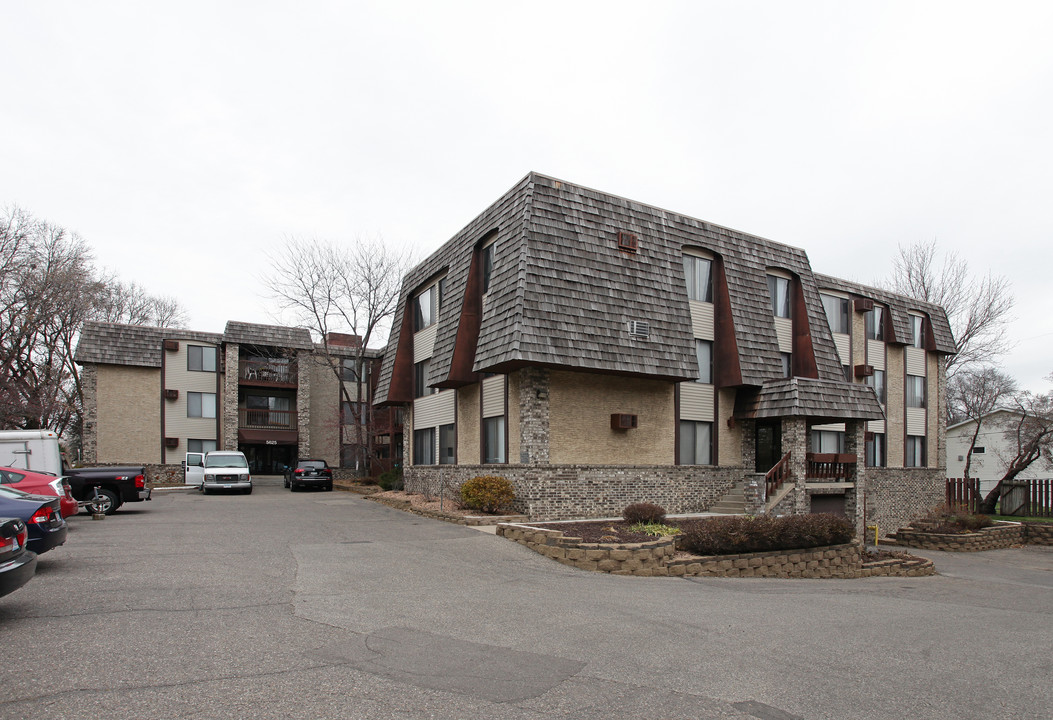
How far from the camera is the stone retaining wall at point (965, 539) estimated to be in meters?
24.6

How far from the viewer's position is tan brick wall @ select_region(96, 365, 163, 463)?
3606 centimetres

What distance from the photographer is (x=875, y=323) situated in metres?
30.4

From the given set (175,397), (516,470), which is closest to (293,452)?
(175,397)

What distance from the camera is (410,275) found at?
2734cm

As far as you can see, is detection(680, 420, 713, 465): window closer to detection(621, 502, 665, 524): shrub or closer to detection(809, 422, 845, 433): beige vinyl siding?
detection(621, 502, 665, 524): shrub

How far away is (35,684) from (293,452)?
43.7 meters

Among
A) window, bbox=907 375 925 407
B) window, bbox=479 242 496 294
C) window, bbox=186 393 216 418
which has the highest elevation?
window, bbox=479 242 496 294

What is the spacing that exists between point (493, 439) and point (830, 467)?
10.1 metres

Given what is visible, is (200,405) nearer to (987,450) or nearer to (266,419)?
(266,419)

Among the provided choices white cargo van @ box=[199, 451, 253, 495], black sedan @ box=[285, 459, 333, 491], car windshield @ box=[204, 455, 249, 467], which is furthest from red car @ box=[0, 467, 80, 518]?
black sedan @ box=[285, 459, 333, 491]

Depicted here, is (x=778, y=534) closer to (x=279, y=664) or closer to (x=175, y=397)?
(x=279, y=664)

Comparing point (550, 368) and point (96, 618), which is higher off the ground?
point (550, 368)

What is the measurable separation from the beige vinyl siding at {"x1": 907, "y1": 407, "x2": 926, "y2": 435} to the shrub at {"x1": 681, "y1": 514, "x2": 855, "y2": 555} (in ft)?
55.4

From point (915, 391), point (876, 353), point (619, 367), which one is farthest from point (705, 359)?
point (915, 391)
